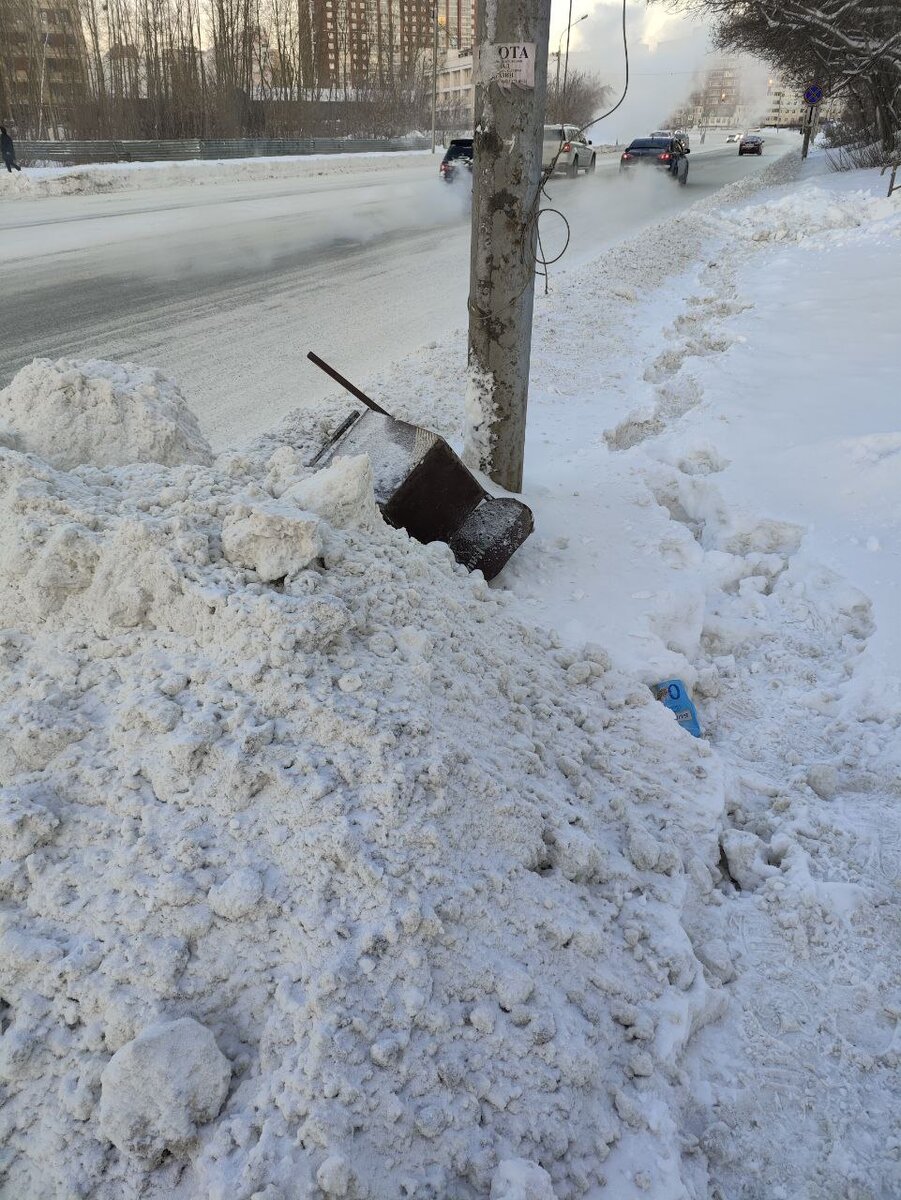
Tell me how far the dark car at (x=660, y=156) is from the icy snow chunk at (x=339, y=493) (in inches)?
1047

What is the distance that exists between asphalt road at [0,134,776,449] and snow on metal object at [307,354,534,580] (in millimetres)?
1929

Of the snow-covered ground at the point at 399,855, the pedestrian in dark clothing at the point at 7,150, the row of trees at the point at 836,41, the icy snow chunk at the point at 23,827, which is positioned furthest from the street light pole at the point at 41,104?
the icy snow chunk at the point at 23,827

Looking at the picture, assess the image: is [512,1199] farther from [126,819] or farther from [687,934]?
[126,819]

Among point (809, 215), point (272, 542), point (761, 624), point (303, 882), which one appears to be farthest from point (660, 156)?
point (303, 882)

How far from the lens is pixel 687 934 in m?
2.11

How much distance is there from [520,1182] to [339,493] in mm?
1969

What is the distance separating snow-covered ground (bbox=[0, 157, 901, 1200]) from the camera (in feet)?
4.95

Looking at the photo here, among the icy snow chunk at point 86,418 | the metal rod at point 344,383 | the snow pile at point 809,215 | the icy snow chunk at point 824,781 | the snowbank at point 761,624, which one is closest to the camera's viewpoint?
the snowbank at point 761,624

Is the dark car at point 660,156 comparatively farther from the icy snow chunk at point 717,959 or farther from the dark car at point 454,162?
the icy snow chunk at point 717,959

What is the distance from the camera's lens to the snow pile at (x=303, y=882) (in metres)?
1.47

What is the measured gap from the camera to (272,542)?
2.36 metres

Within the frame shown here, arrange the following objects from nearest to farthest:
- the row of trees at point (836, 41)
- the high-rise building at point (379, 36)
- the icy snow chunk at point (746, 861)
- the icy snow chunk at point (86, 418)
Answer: the icy snow chunk at point (746, 861) → the icy snow chunk at point (86, 418) → the row of trees at point (836, 41) → the high-rise building at point (379, 36)

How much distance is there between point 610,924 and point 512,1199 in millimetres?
680

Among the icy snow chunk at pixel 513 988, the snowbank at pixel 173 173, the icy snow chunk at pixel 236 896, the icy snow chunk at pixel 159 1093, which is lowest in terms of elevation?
the icy snow chunk at pixel 513 988
